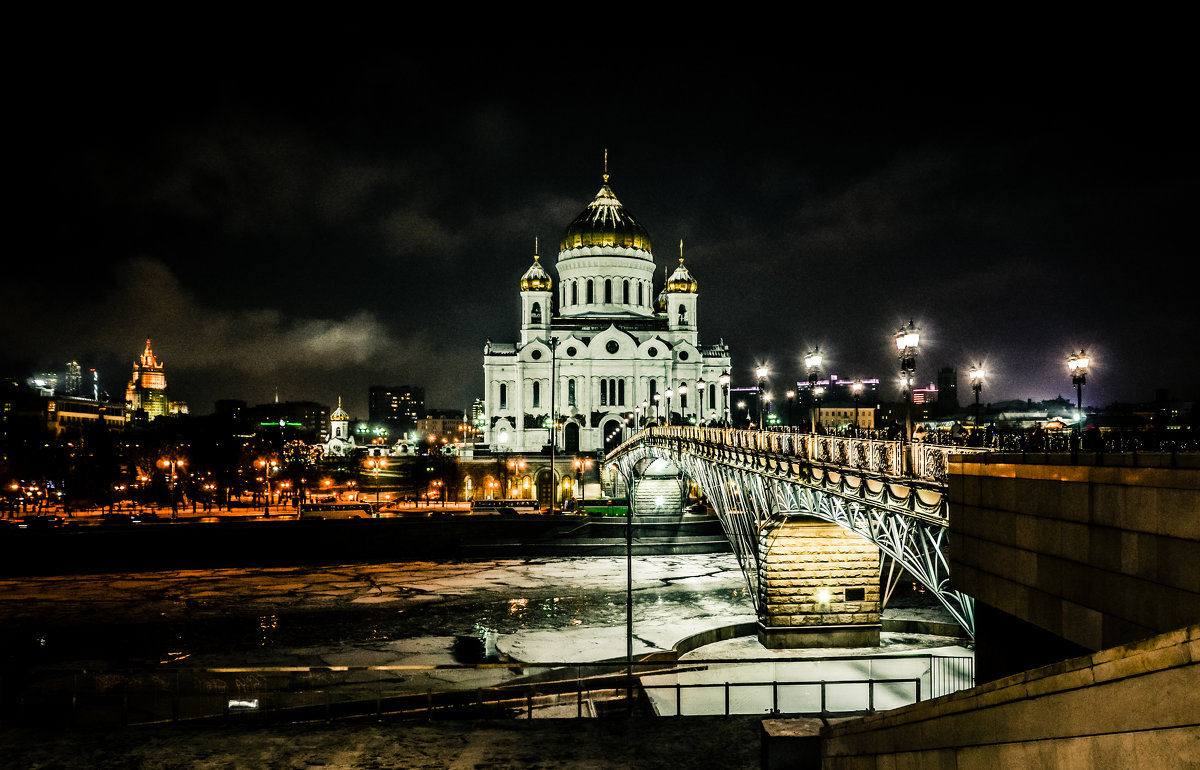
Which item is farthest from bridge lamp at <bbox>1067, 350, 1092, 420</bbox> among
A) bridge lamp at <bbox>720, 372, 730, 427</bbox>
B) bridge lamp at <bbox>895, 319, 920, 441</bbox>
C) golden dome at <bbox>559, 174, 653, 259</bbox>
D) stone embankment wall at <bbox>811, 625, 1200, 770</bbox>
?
golden dome at <bbox>559, 174, 653, 259</bbox>

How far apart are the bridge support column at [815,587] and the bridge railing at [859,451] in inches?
127

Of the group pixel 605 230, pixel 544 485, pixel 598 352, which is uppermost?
pixel 605 230

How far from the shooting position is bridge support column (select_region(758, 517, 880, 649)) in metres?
26.8

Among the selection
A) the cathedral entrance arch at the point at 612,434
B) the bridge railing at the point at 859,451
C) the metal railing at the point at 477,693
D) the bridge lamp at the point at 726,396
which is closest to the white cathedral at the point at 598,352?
the cathedral entrance arch at the point at 612,434

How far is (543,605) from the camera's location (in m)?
38.0

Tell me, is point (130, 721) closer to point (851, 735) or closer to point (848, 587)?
point (851, 735)

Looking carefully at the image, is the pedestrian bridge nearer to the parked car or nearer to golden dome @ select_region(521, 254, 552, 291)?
the parked car

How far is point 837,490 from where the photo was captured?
1853 centimetres

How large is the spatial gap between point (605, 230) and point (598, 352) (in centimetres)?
1561

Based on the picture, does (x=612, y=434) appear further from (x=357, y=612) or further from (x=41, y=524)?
(x=357, y=612)

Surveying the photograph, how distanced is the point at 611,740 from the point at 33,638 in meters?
27.8

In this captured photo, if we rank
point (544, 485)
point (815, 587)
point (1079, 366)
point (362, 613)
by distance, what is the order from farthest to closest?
point (544, 485), point (362, 613), point (815, 587), point (1079, 366)

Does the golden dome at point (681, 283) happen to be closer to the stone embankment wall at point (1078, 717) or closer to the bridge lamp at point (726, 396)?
the bridge lamp at point (726, 396)

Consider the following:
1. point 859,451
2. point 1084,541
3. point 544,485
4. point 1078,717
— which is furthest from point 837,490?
point 544,485
